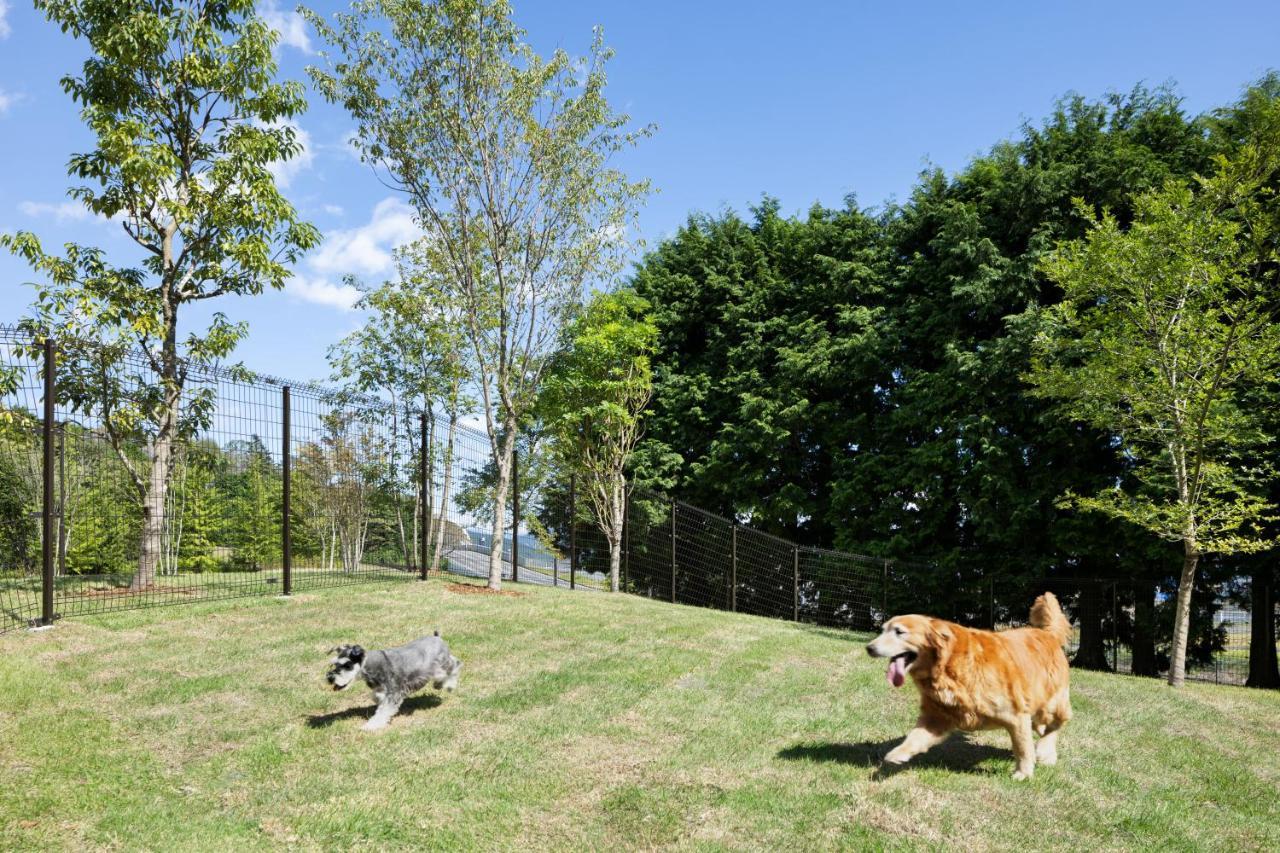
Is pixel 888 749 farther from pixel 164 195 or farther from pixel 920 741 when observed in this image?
pixel 164 195

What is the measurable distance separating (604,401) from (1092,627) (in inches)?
411

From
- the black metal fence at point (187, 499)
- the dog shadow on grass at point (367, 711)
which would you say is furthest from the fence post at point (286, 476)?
the dog shadow on grass at point (367, 711)

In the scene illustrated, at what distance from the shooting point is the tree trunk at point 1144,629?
13898 millimetres

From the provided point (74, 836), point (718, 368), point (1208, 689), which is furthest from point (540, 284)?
point (1208, 689)

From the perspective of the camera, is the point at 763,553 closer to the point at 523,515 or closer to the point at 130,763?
the point at 523,515

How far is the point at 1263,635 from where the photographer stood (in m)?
13.3

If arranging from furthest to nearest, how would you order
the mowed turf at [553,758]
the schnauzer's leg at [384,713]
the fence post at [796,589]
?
→ the fence post at [796,589] < the schnauzer's leg at [384,713] < the mowed turf at [553,758]

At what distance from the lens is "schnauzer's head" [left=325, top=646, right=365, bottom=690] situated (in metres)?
5.07

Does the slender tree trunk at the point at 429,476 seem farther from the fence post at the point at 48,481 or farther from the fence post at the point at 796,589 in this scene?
the fence post at the point at 796,589

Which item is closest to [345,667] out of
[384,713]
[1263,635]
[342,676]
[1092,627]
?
[342,676]

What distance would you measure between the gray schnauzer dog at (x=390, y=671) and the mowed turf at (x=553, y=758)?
23 centimetres

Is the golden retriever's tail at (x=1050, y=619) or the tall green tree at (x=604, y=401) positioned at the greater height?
the tall green tree at (x=604, y=401)

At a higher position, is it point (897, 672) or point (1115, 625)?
point (897, 672)

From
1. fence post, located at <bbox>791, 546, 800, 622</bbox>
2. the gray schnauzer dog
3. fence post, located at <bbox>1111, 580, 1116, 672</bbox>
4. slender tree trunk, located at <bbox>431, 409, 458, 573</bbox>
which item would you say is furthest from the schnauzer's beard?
fence post, located at <bbox>1111, 580, 1116, 672</bbox>
